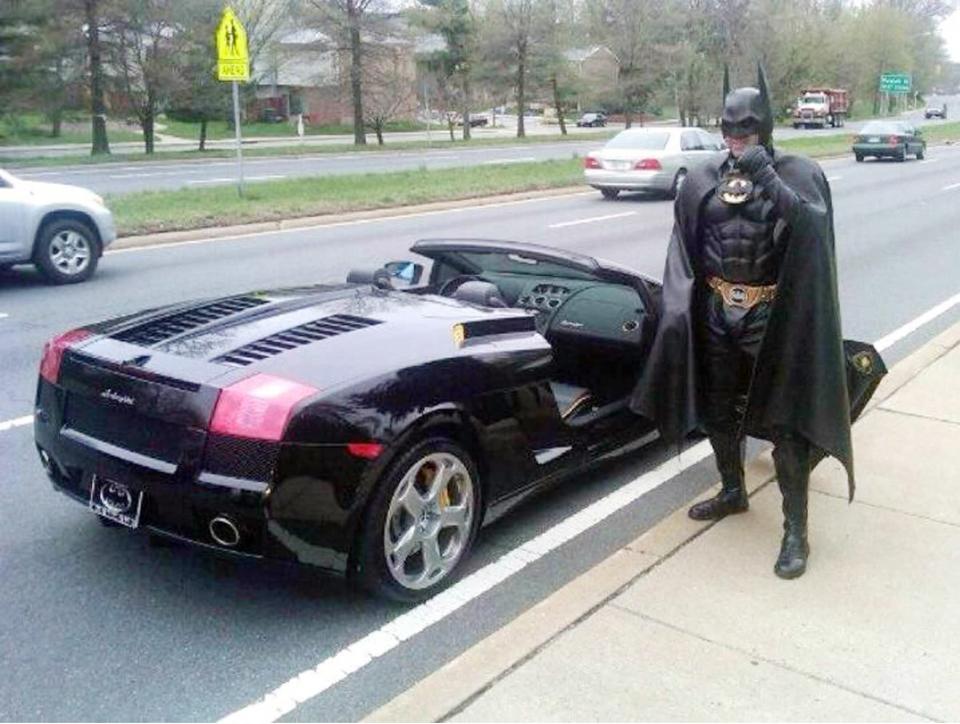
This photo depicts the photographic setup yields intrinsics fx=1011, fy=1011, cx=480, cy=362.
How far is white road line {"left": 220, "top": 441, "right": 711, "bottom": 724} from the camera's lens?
310 cm

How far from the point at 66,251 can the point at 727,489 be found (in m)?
8.42

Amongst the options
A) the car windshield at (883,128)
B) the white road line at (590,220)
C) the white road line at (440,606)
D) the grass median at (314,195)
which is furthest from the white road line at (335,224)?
the car windshield at (883,128)

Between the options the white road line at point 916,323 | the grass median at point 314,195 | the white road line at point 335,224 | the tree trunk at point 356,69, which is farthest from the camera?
the tree trunk at point 356,69

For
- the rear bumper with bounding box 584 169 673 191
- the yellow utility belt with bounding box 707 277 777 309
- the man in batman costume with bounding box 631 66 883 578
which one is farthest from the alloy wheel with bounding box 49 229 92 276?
the rear bumper with bounding box 584 169 673 191

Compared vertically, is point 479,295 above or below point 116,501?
above

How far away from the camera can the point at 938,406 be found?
19.7 feet

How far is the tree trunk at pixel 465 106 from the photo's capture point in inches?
2075

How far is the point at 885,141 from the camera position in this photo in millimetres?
33906

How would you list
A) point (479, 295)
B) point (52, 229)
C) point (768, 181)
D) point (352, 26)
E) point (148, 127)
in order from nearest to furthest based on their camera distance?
1. point (768, 181)
2. point (479, 295)
3. point (52, 229)
4. point (148, 127)
5. point (352, 26)

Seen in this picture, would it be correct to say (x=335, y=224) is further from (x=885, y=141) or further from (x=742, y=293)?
(x=885, y=141)

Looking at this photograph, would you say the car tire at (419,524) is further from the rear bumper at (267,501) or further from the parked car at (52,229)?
the parked car at (52,229)

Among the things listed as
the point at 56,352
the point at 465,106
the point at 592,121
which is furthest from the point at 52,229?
the point at 592,121

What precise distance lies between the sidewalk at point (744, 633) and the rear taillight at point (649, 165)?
54.6 feet

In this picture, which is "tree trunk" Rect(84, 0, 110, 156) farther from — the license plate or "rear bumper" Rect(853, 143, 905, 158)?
the license plate
